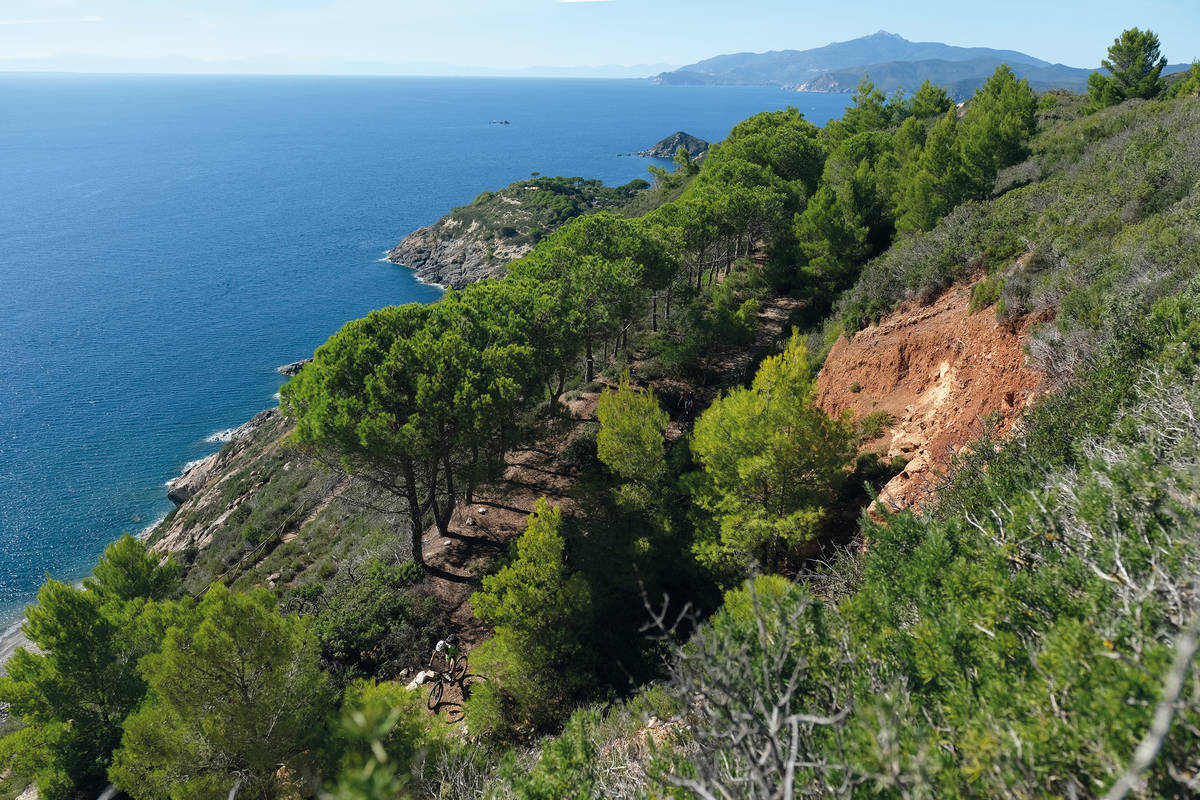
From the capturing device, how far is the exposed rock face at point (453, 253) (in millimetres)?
85625

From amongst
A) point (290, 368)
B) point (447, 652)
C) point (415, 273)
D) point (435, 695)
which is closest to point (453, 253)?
point (415, 273)

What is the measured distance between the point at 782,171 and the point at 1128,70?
23412 millimetres

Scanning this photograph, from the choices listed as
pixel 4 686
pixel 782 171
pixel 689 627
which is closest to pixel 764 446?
pixel 689 627

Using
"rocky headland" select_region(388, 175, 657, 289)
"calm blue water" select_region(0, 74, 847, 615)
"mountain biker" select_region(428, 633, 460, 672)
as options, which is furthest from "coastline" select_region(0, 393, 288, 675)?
"rocky headland" select_region(388, 175, 657, 289)

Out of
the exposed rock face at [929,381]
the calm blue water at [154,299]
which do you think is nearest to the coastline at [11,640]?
the calm blue water at [154,299]

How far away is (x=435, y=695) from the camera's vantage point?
57.7 feet

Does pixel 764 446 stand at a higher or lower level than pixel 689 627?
higher

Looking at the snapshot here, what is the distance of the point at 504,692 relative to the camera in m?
15.8

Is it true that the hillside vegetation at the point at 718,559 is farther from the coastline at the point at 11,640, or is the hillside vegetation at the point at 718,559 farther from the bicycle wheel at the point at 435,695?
the coastline at the point at 11,640

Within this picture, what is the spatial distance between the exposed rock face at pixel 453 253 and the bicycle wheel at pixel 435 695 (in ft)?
216

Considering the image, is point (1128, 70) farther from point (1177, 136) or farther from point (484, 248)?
point (484, 248)

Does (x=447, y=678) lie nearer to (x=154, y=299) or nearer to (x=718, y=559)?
(x=718, y=559)

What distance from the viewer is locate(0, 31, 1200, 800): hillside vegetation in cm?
614

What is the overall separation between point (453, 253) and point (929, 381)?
271ft
